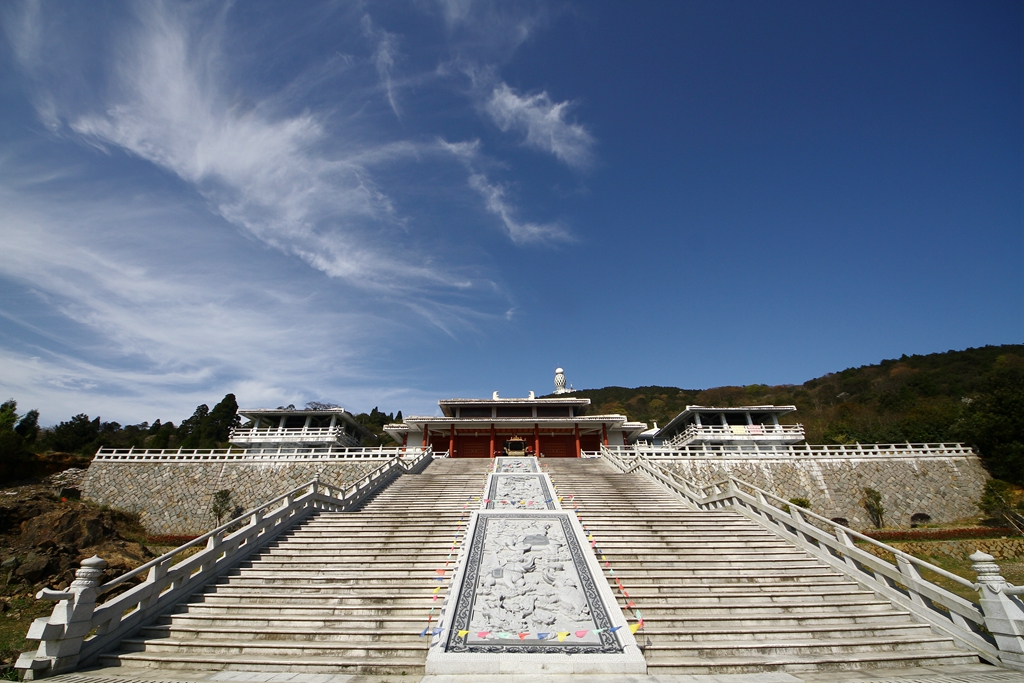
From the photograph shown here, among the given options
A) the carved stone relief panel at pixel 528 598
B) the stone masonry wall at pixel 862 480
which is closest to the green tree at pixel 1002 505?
the stone masonry wall at pixel 862 480

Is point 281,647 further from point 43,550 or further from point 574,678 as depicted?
point 43,550

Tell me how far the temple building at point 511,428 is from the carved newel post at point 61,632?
23.2 metres

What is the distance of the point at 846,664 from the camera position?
256 inches

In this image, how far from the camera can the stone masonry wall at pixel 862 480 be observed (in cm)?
2192

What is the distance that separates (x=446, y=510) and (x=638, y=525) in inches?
222

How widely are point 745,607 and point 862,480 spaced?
21.2m

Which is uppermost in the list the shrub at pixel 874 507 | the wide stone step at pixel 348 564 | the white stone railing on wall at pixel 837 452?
the white stone railing on wall at pixel 837 452

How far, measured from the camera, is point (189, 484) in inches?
942

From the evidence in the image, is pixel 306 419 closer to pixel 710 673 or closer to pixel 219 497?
pixel 219 497

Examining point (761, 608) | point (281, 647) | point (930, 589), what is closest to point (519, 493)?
Result: point (761, 608)

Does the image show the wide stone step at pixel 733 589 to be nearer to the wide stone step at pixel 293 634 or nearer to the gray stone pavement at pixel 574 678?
the gray stone pavement at pixel 574 678

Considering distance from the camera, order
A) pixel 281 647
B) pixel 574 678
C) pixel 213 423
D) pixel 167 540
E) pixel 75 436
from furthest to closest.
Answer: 1. pixel 213 423
2. pixel 75 436
3. pixel 167 540
4. pixel 281 647
5. pixel 574 678

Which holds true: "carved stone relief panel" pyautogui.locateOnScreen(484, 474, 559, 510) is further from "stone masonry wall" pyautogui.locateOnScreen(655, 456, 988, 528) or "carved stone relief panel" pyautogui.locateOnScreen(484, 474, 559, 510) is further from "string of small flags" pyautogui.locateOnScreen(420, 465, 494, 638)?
"stone masonry wall" pyautogui.locateOnScreen(655, 456, 988, 528)

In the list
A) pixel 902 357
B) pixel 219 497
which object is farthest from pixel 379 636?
pixel 902 357
